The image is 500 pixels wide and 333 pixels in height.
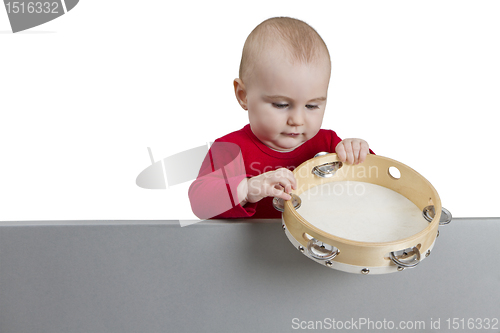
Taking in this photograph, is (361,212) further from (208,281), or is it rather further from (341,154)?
(208,281)

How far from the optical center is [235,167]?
3.66ft

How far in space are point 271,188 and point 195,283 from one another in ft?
1.08

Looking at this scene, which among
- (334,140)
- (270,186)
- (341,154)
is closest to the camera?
(270,186)

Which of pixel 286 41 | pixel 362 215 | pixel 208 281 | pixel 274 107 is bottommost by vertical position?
pixel 208 281

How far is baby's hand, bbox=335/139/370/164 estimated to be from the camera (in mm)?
1044

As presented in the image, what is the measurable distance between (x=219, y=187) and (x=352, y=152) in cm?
31

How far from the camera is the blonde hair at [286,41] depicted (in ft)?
3.17

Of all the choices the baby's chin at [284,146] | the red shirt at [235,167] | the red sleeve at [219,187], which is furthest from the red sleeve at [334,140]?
the red sleeve at [219,187]

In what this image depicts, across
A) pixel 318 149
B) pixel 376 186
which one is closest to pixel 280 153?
pixel 318 149

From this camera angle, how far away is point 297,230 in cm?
85

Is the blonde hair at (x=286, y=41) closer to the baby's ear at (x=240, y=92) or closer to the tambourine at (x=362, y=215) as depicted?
the baby's ear at (x=240, y=92)

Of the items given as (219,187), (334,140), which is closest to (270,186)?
(219,187)

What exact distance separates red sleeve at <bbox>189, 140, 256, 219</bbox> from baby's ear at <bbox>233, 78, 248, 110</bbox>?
117mm

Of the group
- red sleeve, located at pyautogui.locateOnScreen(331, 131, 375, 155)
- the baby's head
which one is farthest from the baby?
red sleeve, located at pyautogui.locateOnScreen(331, 131, 375, 155)
